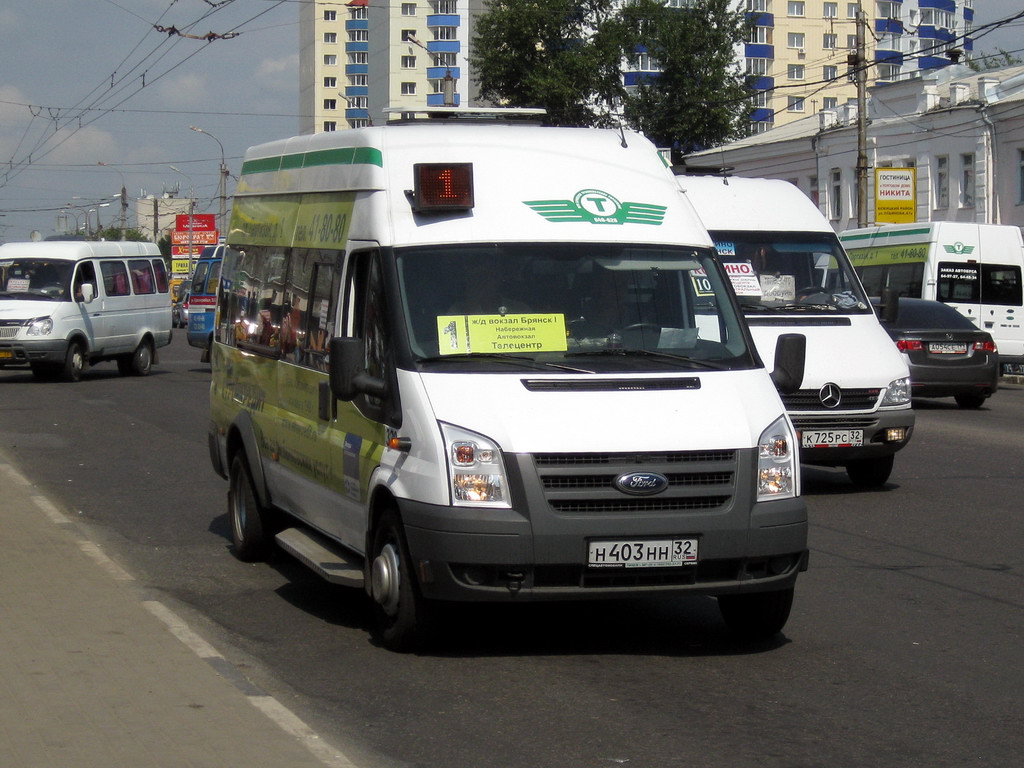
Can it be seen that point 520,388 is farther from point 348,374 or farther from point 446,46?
point 446,46

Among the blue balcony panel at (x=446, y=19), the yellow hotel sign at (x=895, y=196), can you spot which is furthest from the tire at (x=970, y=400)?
the blue balcony panel at (x=446, y=19)

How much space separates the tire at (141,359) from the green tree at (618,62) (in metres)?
44.1

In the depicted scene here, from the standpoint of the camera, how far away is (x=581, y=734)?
5.41 m

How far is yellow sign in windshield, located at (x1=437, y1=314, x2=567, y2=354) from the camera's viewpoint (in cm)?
674

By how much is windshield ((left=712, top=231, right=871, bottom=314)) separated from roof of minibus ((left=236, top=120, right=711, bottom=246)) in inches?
216

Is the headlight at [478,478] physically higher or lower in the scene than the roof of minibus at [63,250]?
lower

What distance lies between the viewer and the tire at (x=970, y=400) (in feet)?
70.6

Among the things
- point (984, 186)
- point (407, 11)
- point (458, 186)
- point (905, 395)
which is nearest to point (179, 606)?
point (458, 186)

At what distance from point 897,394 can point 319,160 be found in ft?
19.0

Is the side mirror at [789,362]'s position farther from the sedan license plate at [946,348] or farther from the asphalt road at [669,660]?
the sedan license plate at [946,348]

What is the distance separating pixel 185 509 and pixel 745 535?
6.09 metres

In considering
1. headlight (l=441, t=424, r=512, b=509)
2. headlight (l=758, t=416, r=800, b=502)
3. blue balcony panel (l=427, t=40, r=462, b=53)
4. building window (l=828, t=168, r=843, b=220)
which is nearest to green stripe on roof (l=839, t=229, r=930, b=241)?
headlight (l=758, t=416, r=800, b=502)

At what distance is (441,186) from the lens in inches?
278

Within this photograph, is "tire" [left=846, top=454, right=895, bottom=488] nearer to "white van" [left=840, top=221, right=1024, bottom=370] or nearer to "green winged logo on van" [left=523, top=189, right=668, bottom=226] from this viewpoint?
"green winged logo on van" [left=523, top=189, right=668, bottom=226]
